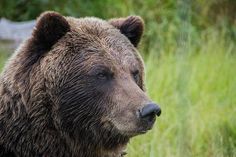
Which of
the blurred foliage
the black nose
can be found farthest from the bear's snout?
the blurred foliage

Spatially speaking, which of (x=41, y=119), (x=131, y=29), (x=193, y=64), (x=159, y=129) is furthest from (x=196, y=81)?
(x=41, y=119)

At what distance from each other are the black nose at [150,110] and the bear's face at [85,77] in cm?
22

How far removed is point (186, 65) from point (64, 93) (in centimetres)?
90

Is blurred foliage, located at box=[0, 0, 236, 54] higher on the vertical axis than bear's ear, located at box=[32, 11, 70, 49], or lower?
lower

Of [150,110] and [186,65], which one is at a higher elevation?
[186,65]

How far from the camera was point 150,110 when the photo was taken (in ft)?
15.7

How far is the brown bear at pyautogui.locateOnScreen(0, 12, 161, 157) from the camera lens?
5051 mm

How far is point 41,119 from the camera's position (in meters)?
5.05

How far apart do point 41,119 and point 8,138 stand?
0.26 m

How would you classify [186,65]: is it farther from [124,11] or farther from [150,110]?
[124,11]

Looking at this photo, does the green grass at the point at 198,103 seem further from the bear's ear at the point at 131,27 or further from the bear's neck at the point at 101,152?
the bear's neck at the point at 101,152

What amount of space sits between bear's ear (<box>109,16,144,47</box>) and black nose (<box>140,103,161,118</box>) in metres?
0.84

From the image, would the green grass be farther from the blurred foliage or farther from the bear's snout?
the bear's snout

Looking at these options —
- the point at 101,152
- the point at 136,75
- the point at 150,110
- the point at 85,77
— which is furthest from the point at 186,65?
the point at 101,152
